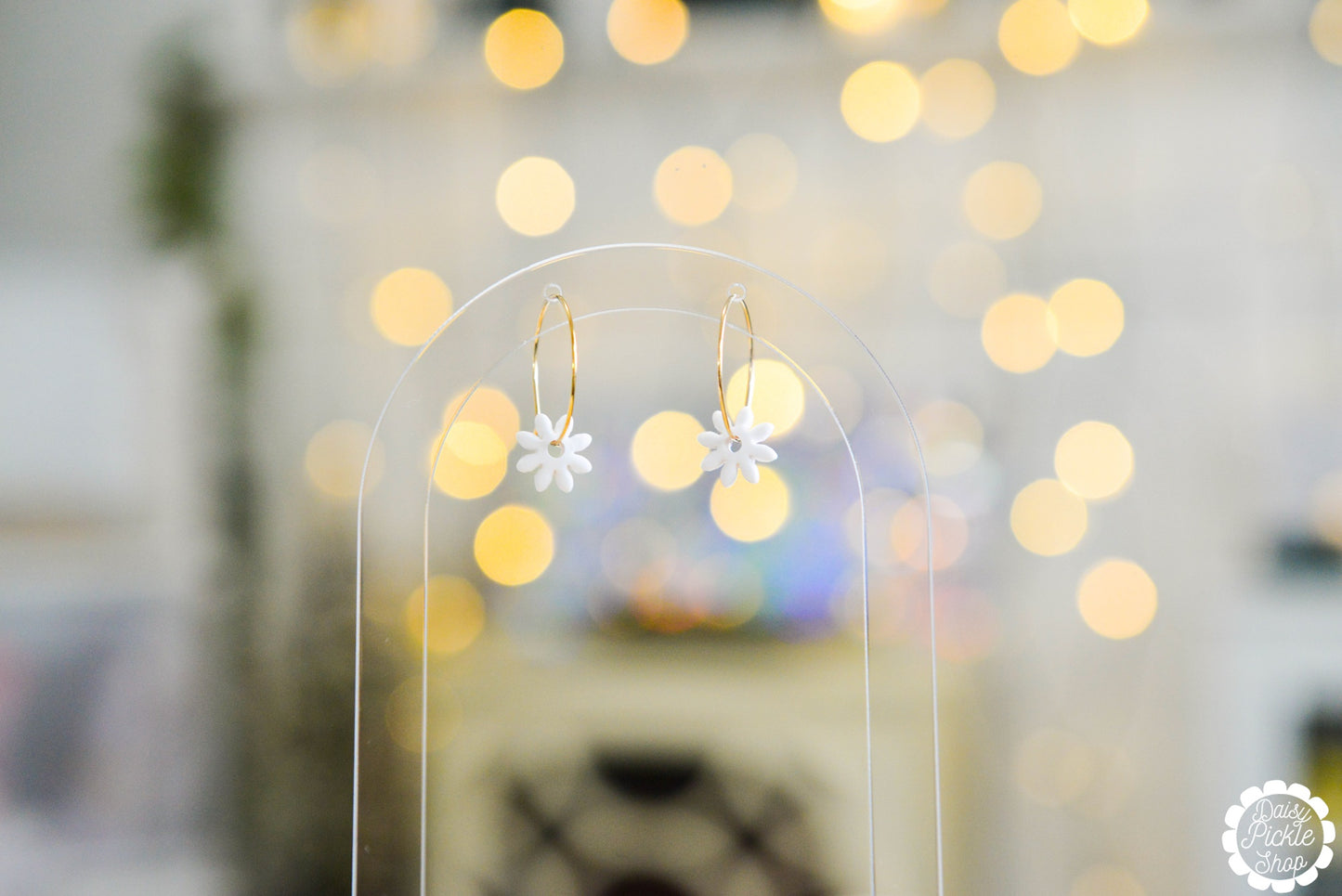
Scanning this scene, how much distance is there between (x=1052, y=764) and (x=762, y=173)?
1.78ft

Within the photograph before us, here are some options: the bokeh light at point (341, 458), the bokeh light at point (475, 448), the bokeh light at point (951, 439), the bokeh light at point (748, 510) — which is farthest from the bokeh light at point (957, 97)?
the bokeh light at point (341, 458)

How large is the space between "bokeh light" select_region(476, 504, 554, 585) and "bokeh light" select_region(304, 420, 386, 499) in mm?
117

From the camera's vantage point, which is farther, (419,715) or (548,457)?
(419,715)

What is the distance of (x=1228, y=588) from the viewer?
2.37 ft

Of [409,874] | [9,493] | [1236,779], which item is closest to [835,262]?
[1236,779]

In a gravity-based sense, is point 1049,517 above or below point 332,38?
below

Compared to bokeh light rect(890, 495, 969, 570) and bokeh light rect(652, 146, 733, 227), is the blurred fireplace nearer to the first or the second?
bokeh light rect(890, 495, 969, 570)

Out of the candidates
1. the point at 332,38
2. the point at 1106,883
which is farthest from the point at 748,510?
the point at 332,38

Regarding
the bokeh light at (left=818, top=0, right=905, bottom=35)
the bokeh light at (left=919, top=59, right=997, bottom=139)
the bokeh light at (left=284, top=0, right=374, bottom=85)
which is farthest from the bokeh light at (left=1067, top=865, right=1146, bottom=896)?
the bokeh light at (left=284, top=0, right=374, bottom=85)

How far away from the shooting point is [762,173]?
2.49 feet

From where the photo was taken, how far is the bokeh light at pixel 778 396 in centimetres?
75

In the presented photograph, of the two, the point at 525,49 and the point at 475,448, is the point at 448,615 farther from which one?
the point at 525,49

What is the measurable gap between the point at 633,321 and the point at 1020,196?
1.10 feet

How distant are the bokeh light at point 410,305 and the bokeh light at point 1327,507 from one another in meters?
0.73
